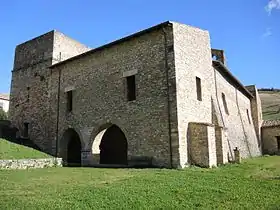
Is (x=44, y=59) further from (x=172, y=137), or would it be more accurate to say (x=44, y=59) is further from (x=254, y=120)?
(x=254, y=120)

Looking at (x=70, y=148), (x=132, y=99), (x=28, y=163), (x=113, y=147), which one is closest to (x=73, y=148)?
(x=70, y=148)

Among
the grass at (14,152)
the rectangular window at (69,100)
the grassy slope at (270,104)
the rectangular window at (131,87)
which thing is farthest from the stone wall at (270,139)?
the grass at (14,152)

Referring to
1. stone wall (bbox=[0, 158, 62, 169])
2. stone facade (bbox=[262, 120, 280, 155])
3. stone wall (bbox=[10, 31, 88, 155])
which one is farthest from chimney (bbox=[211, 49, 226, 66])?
stone wall (bbox=[0, 158, 62, 169])

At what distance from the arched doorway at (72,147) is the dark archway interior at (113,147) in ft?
5.22

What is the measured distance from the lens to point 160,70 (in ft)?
42.8

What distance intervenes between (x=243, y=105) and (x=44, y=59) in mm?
17589

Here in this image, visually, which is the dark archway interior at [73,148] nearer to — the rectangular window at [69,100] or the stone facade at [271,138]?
the rectangular window at [69,100]

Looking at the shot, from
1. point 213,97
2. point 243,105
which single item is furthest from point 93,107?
→ point 243,105

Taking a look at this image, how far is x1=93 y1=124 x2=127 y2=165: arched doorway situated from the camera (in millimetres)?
18234

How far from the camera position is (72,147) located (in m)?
18.4

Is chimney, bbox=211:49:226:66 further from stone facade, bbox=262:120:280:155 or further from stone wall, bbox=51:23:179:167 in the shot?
stone wall, bbox=51:23:179:167

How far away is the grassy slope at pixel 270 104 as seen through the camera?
4516 centimetres

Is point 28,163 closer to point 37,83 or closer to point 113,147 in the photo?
point 113,147

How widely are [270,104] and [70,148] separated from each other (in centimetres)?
4842
